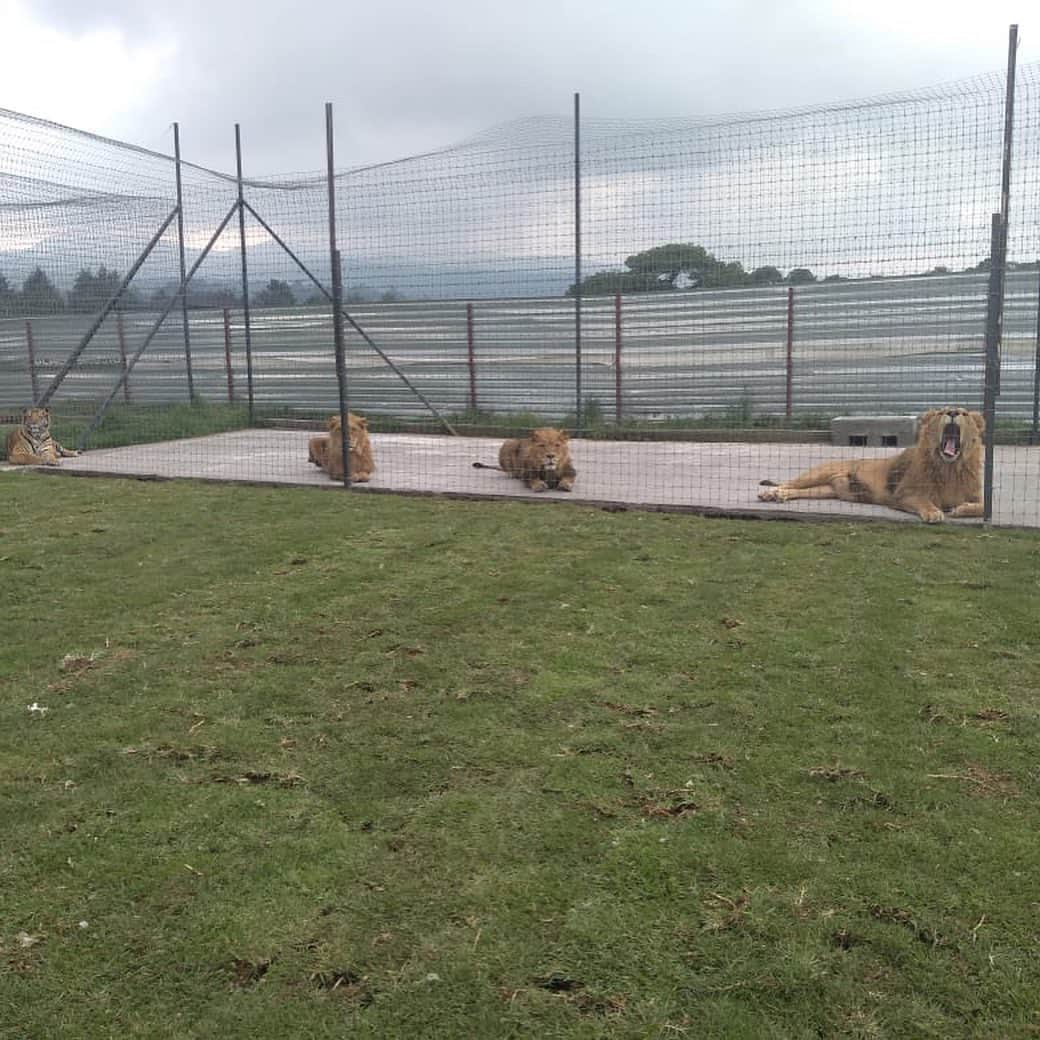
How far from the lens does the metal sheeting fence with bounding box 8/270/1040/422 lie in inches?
343

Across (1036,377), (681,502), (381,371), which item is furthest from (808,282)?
(381,371)

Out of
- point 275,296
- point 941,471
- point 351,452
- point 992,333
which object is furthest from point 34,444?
point 992,333

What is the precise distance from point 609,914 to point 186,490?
6800 millimetres

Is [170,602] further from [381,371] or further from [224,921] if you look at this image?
[381,371]

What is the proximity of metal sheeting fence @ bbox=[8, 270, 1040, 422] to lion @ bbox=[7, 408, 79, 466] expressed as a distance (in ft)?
5.07

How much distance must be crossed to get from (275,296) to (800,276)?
252 inches

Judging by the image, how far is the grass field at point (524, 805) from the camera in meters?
1.88

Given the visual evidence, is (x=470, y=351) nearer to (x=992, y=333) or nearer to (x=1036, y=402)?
(x=1036, y=402)

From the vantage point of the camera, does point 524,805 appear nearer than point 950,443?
Yes

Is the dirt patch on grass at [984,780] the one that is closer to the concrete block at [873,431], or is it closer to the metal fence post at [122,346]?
the concrete block at [873,431]

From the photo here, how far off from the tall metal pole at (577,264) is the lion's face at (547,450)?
2559mm

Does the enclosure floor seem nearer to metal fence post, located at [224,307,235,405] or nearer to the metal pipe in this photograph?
the metal pipe

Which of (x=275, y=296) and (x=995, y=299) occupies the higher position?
(x=275, y=296)

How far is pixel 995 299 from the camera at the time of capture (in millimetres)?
5723
